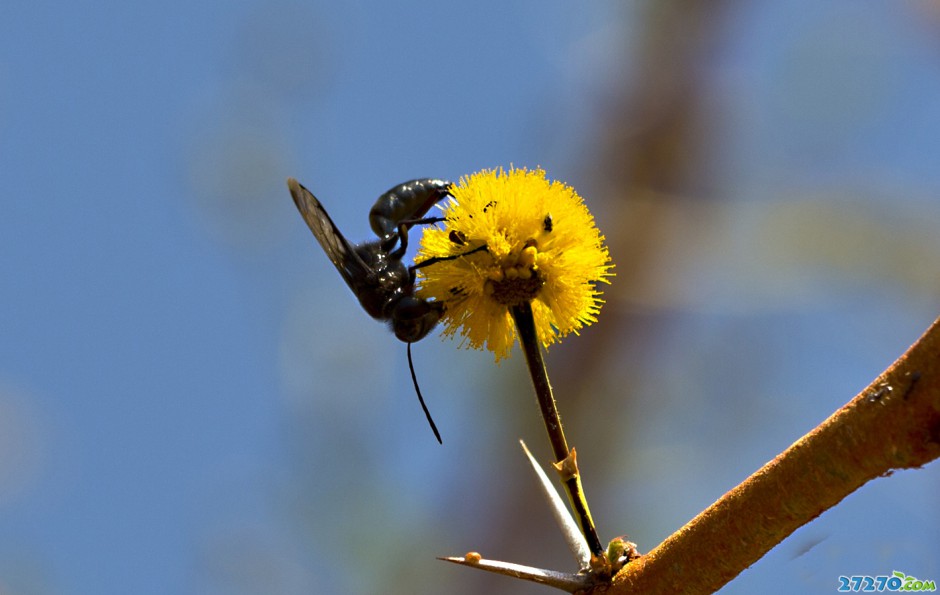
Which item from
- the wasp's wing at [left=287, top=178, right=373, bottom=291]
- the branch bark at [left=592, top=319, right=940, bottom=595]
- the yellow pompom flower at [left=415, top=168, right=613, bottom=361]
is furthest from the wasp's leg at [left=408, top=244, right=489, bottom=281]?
the branch bark at [left=592, top=319, right=940, bottom=595]

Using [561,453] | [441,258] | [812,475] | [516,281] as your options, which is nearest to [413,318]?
[441,258]

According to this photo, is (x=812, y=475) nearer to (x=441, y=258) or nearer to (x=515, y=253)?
(x=515, y=253)

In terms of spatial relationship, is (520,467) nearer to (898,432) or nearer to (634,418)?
(634,418)

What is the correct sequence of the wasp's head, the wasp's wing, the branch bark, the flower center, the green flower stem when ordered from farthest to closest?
the wasp's wing < the wasp's head < the flower center < the green flower stem < the branch bark

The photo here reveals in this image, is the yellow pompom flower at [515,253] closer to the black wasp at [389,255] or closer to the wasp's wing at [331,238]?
the black wasp at [389,255]

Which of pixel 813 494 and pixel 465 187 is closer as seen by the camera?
pixel 813 494

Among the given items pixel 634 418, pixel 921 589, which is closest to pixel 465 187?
pixel 921 589

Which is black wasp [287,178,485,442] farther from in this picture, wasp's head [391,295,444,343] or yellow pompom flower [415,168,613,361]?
yellow pompom flower [415,168,613,361]
